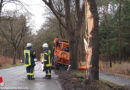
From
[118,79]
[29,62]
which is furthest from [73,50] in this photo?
[29,62]

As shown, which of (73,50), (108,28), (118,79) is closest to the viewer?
(118,79)

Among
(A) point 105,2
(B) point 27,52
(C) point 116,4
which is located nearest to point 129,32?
(C) point 116,4

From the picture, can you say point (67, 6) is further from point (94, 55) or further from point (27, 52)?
point (94, 55)

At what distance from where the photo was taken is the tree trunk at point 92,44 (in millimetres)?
7582

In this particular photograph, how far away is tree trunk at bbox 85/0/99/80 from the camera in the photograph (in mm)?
7582

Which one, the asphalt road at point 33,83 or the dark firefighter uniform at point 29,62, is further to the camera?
the dark firefighter uniform at point 29,62

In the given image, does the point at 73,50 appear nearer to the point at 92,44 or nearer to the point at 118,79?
the point at 118,79

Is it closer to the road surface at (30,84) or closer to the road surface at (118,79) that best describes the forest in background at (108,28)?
the road surface at (118,79)

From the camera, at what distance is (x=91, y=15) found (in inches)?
307

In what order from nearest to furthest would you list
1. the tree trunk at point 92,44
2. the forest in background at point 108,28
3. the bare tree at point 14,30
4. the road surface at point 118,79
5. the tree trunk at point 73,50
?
1. the tree trunk at point 92,44
2. the road surface at point 118,79
3. the tree trunk at point 73,50
4. the forest in background at point 108,28
5. the bare tree at point 14,30

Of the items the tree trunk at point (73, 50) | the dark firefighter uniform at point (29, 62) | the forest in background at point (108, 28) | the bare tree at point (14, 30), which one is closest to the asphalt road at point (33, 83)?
the dark firefighter uniform at point (29, 62)

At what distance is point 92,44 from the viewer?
25.0 feet

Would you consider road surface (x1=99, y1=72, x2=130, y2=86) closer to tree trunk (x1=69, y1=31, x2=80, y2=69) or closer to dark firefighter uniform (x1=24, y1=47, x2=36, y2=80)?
tree trunk (x1=69, y1=31, x2=80, y2=69)

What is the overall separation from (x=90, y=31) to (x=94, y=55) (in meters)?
0.98
